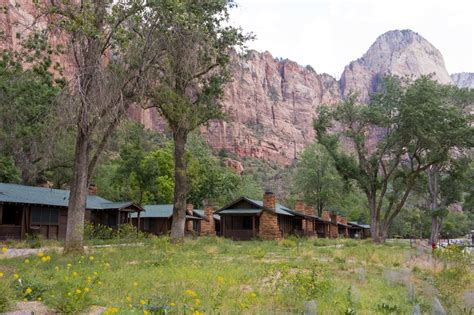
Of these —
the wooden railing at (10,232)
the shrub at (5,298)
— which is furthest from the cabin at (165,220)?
the shrub at (5,298)

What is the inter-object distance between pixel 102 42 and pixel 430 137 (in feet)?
83.5

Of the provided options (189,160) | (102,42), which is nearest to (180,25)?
(102,42)

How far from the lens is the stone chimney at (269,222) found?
35.6 metres

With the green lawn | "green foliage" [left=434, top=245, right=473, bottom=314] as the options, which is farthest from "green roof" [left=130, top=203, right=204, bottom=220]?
"green foliage" [left=434, top=245, right=473, bottom=314]

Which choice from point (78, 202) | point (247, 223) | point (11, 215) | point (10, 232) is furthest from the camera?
point (247, 223)

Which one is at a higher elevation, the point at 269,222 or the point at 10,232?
the point at 269,222

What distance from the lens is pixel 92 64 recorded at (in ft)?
54.5

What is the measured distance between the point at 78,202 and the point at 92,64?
5216 millimetres

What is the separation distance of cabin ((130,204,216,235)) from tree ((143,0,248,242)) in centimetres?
1773

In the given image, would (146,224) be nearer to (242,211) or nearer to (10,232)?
(242,211)

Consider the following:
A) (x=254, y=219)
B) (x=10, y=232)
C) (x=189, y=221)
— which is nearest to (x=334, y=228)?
(x=189, y=221)

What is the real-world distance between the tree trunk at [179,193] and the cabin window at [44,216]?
36.3 ft

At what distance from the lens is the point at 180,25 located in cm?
1717

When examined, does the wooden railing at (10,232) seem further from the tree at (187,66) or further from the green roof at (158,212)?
the green roof at (158,212)
